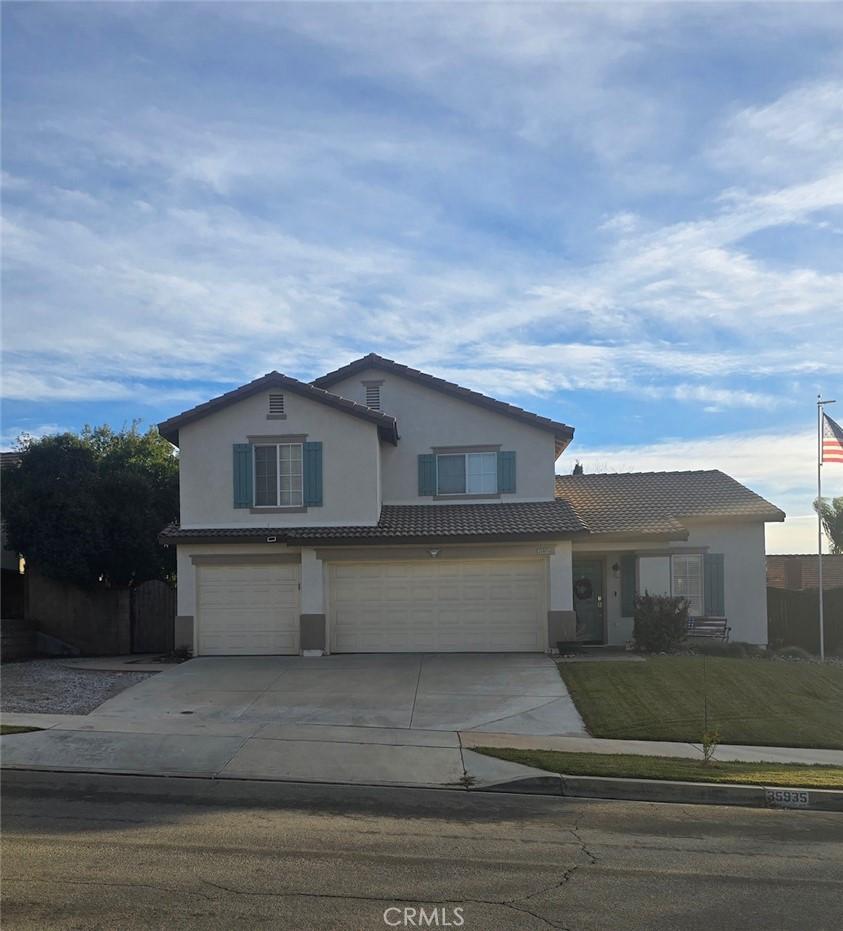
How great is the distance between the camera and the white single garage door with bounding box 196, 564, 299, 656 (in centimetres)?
2153

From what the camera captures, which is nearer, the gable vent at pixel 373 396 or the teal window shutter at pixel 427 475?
the teal window shutter at pixel 427 475

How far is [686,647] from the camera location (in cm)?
2191

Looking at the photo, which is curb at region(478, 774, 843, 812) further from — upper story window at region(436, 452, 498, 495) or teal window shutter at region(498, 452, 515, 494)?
upper story window at region(436, 452, 498, 495)

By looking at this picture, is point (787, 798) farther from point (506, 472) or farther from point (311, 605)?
point (506, 472)

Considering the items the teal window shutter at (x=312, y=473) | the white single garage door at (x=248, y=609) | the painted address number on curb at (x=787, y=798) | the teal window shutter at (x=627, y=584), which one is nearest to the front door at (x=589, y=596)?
the teal window shutter at (x=627, y=584)

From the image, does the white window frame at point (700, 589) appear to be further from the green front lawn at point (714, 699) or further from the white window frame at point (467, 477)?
the white window frame at point (467, 477)

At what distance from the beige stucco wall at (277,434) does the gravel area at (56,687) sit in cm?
430

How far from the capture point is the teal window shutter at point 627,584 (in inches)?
931

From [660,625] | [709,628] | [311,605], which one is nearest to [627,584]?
[709,628]

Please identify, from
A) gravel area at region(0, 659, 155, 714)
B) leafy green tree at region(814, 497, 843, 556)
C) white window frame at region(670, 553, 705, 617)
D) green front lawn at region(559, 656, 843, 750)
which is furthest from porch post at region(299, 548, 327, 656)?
leafy green tree at region(814, 497, 843, 556)

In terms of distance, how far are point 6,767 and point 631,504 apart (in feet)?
56.2

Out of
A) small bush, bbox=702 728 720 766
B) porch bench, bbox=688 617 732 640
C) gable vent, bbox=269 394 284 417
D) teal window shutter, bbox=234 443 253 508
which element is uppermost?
gable vent, bbox=269 394 284 417

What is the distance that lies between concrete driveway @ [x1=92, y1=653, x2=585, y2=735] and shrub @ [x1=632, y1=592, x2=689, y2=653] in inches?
104

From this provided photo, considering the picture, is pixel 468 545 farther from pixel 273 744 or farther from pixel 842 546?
pixel 842 546
